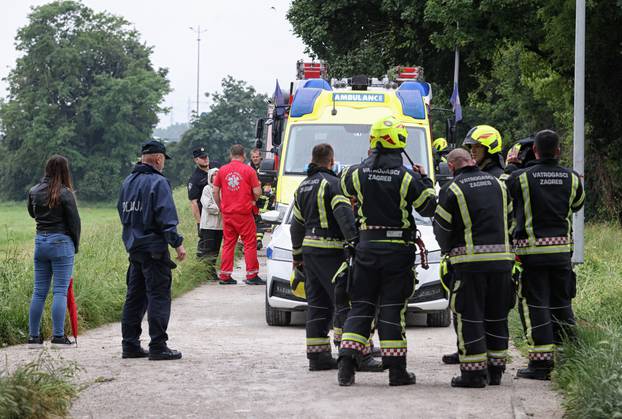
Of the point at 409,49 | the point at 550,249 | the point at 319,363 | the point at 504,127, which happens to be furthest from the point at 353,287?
the point at 504,127

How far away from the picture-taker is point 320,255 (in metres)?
9.55

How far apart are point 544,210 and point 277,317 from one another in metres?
4.33

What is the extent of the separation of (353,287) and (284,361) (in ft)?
4.53

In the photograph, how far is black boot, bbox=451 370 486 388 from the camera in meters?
8.63

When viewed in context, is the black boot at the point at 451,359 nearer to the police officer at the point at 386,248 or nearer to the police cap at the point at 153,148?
the police officer at the point at 386,248

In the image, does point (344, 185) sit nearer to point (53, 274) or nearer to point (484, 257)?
point (484, 257)

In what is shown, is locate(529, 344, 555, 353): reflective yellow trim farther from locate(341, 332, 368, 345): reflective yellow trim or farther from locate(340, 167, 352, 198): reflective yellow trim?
locate(340, 167, 352, 198): reflective yellow trim

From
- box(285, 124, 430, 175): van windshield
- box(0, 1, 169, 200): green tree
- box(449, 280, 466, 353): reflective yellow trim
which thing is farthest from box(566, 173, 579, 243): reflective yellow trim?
box(0, 1, 169, 200): green tree

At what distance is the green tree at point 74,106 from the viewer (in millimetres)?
85750

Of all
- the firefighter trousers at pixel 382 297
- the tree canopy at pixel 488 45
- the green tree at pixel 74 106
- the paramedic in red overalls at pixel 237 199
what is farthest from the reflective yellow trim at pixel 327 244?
the green tree at pixel 74 106

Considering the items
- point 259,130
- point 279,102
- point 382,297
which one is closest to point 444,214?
point 382,297

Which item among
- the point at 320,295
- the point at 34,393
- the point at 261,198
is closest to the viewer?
the point at 34,393

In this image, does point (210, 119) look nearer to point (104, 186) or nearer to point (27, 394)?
point (104, 186)

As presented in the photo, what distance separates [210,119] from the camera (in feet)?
312
